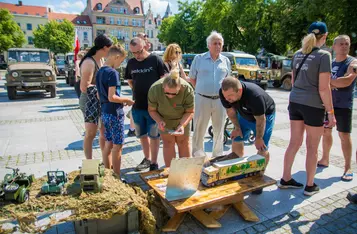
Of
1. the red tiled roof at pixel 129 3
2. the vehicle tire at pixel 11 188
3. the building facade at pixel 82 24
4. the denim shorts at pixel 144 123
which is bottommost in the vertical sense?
the vehicle tire at pixel 11 188

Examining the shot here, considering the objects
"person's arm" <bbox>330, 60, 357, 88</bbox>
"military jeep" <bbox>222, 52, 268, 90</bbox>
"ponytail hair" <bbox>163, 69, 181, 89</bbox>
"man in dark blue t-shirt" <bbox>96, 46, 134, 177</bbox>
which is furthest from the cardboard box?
"military jeep" <bbox>222, 52, 268, 90</bbox>

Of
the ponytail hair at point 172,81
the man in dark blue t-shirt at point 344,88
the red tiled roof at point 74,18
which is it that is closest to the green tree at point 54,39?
the red tiled roof at point 74,18

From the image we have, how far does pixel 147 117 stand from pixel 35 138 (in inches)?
132

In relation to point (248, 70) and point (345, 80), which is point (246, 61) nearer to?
point (248, 70)

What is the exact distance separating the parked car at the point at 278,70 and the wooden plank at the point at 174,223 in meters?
15.3

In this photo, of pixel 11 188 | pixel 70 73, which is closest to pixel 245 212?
pixel 11 188

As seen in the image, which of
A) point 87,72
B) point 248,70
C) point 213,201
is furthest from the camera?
point 248,70

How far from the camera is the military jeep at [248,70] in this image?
51.4ft

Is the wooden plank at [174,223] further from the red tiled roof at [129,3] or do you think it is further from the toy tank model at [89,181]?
the red tiled roof at [129,3]

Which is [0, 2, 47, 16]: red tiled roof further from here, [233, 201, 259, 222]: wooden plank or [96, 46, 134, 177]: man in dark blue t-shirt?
[233, 201, 259, 222]: wooden plank

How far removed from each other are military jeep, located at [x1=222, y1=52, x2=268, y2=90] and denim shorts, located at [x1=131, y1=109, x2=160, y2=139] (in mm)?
12628

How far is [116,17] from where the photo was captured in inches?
2763

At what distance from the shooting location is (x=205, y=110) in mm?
4074

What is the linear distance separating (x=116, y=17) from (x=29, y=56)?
6213 cm
